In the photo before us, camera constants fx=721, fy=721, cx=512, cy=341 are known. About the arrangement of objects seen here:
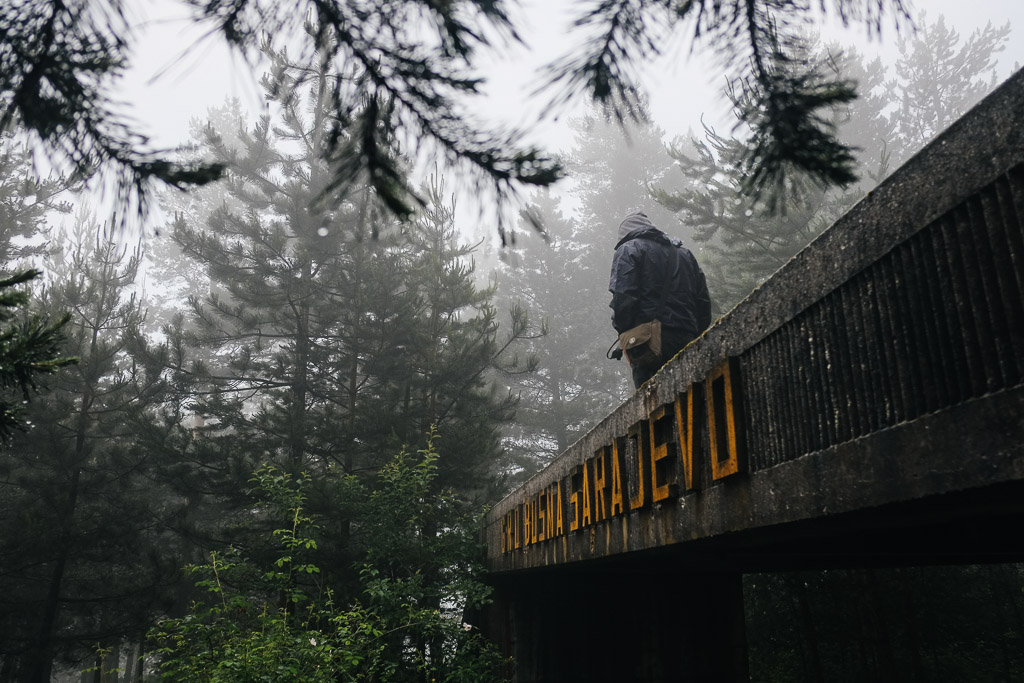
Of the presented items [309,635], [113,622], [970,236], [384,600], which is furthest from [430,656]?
[113,622]

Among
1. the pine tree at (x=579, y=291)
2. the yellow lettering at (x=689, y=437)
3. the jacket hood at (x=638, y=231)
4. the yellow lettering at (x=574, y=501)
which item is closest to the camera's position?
the yellow lettering at (x=689, y=437)

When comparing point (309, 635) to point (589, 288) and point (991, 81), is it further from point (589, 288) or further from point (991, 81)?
point (991, 81)

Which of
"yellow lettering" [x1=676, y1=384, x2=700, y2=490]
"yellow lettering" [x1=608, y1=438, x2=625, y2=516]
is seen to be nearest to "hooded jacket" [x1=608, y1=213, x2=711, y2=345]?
"yellow lettering" [x1=608, y1=438, x2=625, y2=516]

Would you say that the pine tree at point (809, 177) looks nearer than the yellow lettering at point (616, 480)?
No

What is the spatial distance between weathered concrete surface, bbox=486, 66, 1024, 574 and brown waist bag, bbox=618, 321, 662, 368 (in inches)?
64.5

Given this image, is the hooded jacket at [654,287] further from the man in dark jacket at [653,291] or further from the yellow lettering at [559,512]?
the yellow lettering at [559,512]

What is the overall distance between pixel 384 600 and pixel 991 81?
35.1m

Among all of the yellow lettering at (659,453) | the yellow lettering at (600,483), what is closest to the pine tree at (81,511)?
the yellow lettering at (600,483)

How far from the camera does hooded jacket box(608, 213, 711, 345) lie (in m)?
4.95

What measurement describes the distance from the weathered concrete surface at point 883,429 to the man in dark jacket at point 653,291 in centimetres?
175

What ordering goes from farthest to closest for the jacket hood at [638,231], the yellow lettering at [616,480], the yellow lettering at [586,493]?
the jacket hood at [638,231], the yellow lettering at [586,493], the yellow lettering at [616,480]

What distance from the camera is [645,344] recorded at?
4871 millimetres

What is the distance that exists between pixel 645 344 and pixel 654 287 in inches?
16.8

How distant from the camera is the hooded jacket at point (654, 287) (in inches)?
195
